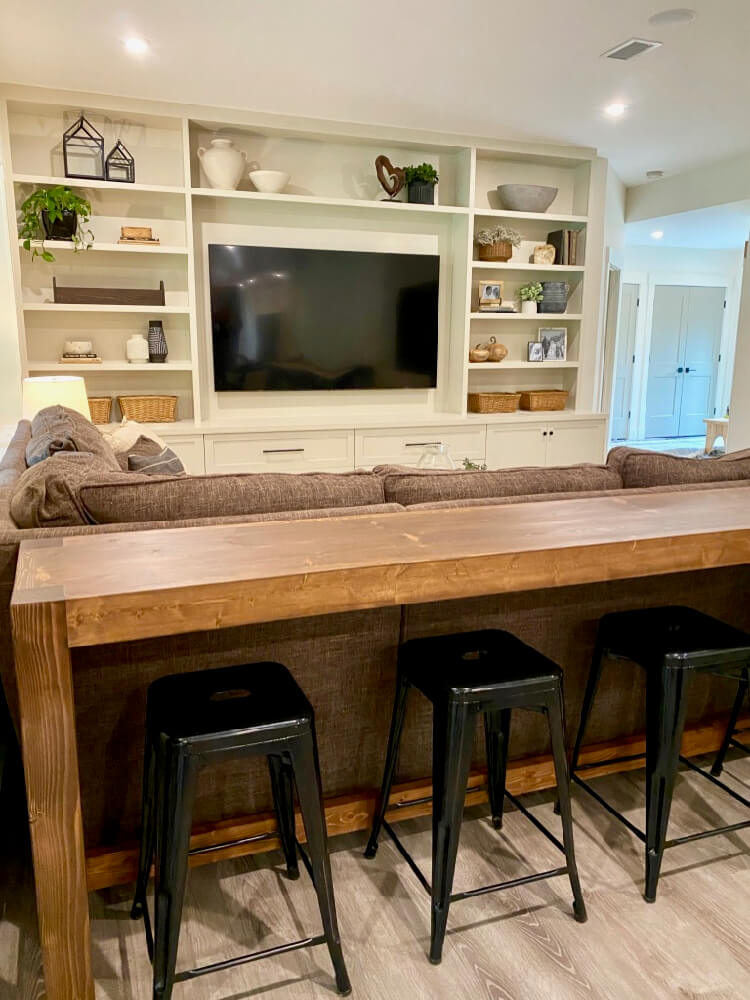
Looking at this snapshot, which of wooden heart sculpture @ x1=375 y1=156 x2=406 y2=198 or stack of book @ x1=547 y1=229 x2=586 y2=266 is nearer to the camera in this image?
wooden heart sculpture @ x1=375 y1=156 x2=406 y2=198

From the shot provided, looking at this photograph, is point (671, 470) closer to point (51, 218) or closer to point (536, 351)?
point (536, 351)

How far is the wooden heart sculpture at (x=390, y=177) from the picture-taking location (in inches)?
197

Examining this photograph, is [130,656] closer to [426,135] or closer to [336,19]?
[336,19]

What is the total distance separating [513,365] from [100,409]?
2.98m

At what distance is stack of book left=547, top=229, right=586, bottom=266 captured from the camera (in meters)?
5.58

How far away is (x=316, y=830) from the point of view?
1.42 metres

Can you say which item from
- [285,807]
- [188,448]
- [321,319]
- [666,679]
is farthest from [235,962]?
[321,319]

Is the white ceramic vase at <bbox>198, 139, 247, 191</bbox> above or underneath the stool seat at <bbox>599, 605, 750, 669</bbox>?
above

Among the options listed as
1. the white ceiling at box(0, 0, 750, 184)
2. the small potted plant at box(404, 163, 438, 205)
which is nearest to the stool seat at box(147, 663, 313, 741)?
the white ceiling at box(0, 0, 750, 184)

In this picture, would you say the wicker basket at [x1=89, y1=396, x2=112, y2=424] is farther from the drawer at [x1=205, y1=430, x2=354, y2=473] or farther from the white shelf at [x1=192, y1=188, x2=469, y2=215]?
the white shelf at [x1=192, y1=188, x2=469, y2=215]

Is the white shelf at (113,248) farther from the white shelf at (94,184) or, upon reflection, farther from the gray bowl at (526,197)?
the gray bowl at (526,197)

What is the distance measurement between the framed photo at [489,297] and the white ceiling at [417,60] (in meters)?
1.04

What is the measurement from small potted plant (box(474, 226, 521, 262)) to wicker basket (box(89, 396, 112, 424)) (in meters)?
2.88

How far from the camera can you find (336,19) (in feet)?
10.6
